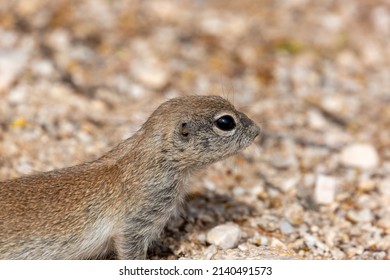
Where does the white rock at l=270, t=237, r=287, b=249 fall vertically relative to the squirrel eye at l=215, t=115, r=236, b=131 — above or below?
below

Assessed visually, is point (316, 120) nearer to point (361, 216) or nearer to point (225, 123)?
point (361, 216)

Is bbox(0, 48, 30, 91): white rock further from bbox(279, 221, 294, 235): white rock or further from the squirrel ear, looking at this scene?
bbox(279, 221, 294, 235): white rock

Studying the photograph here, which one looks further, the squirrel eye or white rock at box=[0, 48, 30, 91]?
white rock at box=[0, 48, 30, 91]

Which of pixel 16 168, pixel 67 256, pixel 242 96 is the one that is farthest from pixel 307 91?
pixel 67 256

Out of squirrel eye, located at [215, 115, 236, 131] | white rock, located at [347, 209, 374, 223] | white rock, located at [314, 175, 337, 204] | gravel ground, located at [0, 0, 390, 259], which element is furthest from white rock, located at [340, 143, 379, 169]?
squirrel eye, located at [215, 115, 236, 131]

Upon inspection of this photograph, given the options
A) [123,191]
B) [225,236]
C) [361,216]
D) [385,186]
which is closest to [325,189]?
[361,216]

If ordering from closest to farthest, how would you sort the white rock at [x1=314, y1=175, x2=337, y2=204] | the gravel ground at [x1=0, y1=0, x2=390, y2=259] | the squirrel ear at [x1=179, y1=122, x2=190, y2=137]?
the squirrel ear at [x1=179, y1=122, x2=190, y2=137]
the gravel ground at [x1=0, y1=0, x2=390, y2=259]
the white rock at [x1=314, y1=175, x2=337, y2=204]

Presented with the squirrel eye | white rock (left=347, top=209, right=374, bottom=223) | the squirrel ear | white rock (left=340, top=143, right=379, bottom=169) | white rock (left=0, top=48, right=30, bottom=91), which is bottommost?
white rock (left=347, top=209, right=374, bottom=223)
